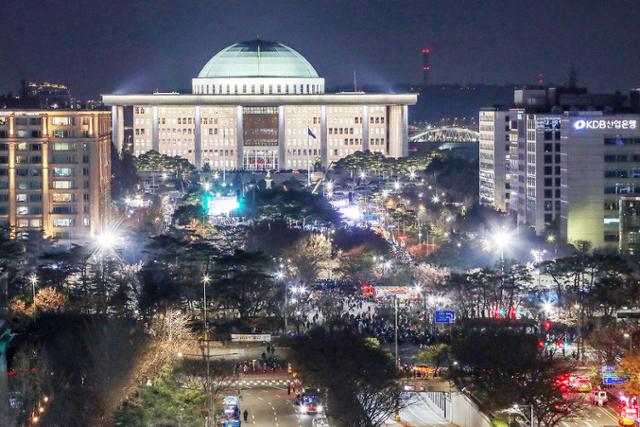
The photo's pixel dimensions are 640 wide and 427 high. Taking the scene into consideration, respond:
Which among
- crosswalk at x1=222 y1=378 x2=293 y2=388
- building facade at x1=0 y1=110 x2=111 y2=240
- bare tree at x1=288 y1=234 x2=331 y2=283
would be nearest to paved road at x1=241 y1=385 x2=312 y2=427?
crosswalk at x1=222 y1=378 x2=293 y2=388

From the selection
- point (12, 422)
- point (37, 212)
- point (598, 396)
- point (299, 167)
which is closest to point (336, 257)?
point (37, 212)

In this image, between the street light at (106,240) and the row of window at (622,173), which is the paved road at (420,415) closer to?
the street light at (106,240)

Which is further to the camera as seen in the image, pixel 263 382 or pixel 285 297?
pixel 285 297

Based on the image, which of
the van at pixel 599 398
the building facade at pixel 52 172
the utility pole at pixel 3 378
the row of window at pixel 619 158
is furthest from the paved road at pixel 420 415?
the building facade at pixel 52 172

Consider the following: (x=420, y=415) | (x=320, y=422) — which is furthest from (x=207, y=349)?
(x=320, y=422)

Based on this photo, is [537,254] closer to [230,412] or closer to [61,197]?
[61,197]

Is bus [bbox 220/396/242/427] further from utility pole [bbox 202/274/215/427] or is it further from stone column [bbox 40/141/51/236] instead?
stone column [bbox 40/141/51/236]
